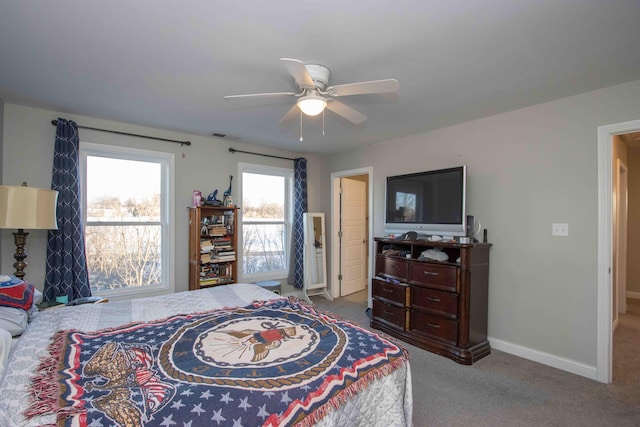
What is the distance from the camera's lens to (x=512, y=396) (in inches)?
90.8

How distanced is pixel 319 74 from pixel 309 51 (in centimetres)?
19

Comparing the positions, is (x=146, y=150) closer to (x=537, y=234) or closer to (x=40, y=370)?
(x=40, y=370)

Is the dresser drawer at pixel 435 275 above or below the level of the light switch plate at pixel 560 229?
below

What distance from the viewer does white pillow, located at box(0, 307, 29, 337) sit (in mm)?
1700

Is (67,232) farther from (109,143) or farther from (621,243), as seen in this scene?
(621,243)

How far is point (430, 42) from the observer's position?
6.08 ft

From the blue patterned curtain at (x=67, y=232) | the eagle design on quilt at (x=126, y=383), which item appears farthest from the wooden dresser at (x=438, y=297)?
the blue patterned curtain at (x=67, y=232)

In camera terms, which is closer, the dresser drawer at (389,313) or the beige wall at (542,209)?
the beige wall at (542,209)

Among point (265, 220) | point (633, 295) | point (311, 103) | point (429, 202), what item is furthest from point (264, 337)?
point (633, 295)

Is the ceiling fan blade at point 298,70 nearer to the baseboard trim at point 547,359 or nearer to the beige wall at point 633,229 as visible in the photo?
the baseboard trim at point 547,359

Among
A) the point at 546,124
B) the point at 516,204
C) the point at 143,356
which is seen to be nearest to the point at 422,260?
the point at 516,204

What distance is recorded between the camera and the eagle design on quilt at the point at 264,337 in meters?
1.51

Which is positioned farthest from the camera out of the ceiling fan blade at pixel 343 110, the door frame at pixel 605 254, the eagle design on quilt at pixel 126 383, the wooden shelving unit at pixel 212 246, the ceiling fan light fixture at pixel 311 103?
the wooden shelving unit at pixel 212 246

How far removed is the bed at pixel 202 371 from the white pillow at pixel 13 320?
0.18ft
